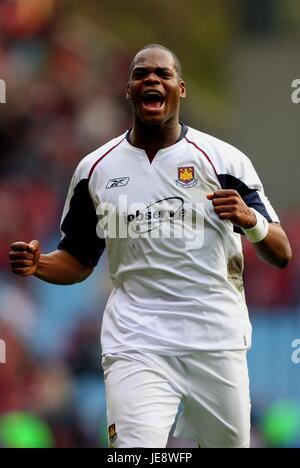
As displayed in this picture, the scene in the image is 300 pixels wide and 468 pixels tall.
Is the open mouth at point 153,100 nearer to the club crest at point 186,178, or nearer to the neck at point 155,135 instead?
the neck at point 155,135

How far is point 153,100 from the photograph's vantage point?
5.23 meters

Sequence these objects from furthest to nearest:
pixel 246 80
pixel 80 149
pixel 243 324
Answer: pixel 246 80 < pixel 80 149 < pixel 243 324

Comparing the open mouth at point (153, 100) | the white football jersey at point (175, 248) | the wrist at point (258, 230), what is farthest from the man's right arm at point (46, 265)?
the wrist at point (258, 230)

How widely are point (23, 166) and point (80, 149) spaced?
20.9 inches

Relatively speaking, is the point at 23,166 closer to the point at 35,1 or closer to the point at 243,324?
the point at 35,1

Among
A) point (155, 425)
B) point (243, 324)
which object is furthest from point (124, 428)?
point (243, 324)

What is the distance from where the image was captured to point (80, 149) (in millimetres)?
10508

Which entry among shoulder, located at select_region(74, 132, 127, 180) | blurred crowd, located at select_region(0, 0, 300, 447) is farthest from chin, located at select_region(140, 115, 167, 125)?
blurred crowd, located at select_region(0, 0, 300, 447)

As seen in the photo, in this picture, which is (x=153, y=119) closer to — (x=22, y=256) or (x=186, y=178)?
(x=186, y=178)

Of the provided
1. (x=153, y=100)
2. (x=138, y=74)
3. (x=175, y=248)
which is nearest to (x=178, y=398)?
(x=175, y=248)

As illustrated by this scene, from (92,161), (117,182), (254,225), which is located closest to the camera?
(254,225)

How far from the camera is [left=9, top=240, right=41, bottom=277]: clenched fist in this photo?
203 inches

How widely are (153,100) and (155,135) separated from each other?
0.18m

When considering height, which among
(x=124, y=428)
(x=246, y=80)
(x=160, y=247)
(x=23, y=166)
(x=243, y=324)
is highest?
(x=246, y=80)
